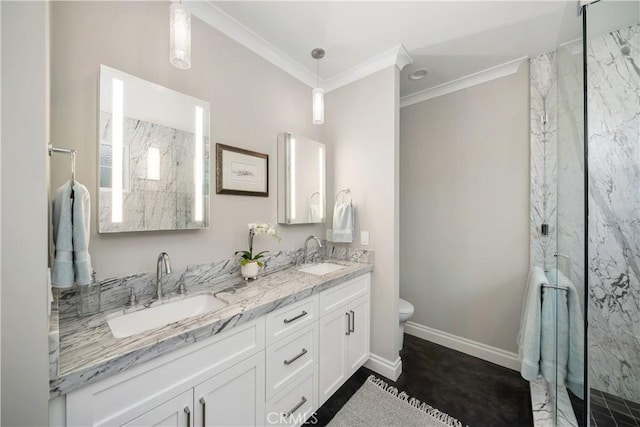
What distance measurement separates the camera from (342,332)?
1.74 m

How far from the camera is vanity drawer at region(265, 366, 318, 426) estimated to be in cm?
127

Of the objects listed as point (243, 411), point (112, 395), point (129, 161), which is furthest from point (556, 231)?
point (129, 161)

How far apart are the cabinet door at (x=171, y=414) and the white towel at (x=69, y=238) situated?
507 millimetres

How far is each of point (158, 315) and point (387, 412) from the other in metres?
1.54

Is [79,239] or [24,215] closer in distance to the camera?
[24,215]

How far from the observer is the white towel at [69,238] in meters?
0.82

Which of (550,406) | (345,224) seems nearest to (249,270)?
(345,224)

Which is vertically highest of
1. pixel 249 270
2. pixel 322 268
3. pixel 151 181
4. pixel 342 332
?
pixel 151 181

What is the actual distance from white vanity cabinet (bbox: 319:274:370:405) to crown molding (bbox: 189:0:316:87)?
6.09 ft

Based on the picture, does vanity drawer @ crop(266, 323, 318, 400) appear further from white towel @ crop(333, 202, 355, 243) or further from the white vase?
white towel @ crop(333, 202, 355, 243)

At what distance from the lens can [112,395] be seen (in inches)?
30.5

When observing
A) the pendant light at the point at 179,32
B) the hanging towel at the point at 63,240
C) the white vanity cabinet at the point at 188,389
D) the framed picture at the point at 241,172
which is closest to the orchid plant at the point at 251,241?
the framed picture at the point at 241,172

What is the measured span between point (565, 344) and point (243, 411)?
1.77m

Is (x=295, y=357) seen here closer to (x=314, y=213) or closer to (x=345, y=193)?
(x=314, y=213)
